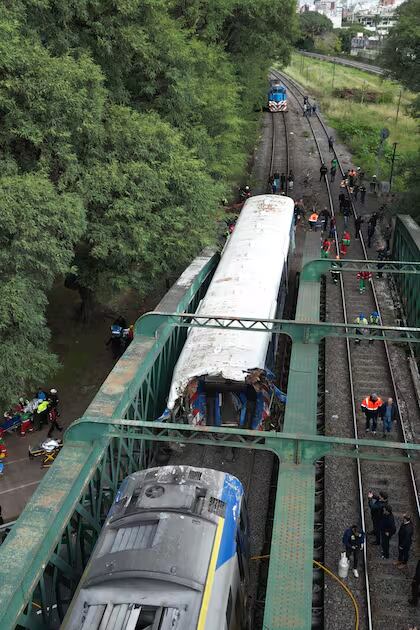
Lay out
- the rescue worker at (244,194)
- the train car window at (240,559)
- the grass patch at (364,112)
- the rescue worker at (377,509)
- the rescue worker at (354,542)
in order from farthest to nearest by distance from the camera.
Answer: the grass patch at (364,112), the rescue worker at (244,194), the rescue worker at (377,509), the rescue worker at (354,542), the train car window at (240,559)

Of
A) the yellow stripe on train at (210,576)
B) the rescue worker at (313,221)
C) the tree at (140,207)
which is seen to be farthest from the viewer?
the rescue worker at (313,221)

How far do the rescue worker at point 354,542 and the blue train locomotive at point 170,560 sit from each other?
2.22 meters

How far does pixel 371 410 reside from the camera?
15.2 meters

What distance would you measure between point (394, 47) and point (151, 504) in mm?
28260

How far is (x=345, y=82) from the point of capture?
7481 centimetres

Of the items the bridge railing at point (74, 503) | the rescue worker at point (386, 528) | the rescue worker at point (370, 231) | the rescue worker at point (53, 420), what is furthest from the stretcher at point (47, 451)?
the rescue worker at point (370, 231)

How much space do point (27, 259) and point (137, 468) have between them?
19.8 ft

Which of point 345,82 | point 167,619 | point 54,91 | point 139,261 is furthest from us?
point 345,82

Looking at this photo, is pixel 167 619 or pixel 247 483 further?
pixel 247 483

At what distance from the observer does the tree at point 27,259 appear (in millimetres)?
14484

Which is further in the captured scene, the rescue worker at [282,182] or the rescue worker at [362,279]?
the rescue worker at [282,182]

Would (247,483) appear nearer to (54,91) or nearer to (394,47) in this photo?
(54,91)

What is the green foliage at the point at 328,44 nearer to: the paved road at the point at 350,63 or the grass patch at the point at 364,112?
the paved road at the point at 350,63

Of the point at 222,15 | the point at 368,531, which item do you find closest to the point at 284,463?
the point at 368,531
